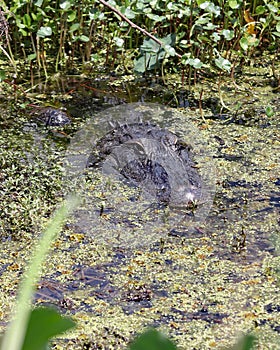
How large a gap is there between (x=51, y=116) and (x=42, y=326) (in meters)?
3.38

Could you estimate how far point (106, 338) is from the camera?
209 cm

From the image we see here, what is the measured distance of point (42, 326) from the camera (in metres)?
0.28

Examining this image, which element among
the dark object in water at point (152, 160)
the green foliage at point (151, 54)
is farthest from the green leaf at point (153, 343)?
the green foliage at point (151, 54)

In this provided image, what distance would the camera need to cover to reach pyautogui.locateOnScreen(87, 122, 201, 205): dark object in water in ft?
9.50

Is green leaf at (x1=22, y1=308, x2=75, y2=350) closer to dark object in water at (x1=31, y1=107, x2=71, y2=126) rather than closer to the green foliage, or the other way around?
dark object in water at (x1=31, y1=107, x2=71, y2=126)

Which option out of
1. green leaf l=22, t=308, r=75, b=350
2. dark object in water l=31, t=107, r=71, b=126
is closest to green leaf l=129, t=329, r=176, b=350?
green leaf l=22, t=308, r=75, b=350

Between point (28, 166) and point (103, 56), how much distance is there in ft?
4.86

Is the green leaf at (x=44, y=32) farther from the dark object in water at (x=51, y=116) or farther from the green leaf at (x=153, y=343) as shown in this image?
the green leaf at (x=153, y=343)

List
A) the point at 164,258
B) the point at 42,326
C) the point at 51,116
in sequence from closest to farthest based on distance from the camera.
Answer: the point at 42,326 → the point at 164,258 → the point at 51,116

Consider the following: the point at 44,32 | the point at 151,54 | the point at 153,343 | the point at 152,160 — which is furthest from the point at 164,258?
the point at 153,343

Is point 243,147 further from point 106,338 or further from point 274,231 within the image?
point 106,338

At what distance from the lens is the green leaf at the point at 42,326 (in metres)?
0.28

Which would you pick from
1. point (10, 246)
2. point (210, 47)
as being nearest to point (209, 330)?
point (10, 246)

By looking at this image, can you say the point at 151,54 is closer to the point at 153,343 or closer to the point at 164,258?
the point at 164,258
